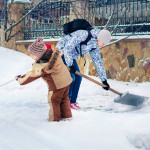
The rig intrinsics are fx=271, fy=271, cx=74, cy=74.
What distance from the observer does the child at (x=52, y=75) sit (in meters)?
3.40


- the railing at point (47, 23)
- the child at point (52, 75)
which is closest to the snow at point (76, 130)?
the child at point (52, 75)

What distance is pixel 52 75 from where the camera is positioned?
3.49 meters

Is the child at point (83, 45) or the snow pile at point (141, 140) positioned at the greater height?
the child at point (83, 45)

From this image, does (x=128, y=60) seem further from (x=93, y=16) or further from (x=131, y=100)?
(x=131, y=100)

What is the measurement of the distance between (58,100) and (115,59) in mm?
4548

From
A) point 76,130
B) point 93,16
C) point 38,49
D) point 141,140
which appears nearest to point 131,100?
point 76,130

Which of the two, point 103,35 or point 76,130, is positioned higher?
point 103,35

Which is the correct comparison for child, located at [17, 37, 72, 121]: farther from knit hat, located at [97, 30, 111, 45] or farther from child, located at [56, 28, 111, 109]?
knit hat, located at [97, 30, 111, 45]

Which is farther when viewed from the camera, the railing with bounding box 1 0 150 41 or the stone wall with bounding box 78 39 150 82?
the railing with bounding box 1 0 150 41

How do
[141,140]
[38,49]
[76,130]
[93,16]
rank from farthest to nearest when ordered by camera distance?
[93,16], [38,49], [76,130], [141,140]

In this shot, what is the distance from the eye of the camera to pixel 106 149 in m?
2.79

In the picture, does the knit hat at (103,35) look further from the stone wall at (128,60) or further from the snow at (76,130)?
the stone wall at (128,60)

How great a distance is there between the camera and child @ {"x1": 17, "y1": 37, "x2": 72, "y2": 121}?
340cm

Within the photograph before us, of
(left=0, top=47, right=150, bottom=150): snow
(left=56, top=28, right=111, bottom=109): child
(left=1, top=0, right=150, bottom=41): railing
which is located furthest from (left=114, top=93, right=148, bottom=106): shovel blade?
(left=1, top=0, right=150, bottom=41): railing
